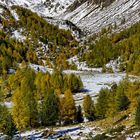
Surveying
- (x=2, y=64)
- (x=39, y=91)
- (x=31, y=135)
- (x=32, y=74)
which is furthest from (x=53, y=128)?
(x=2, y=64)

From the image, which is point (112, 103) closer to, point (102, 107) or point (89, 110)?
point (102, 107)

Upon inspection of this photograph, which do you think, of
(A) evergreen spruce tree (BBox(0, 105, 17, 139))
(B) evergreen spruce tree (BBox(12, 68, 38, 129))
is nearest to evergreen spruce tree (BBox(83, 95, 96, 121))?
(B) evergreen spruce tree (BBox(12, 68, 38, 129))

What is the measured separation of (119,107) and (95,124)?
889 cm

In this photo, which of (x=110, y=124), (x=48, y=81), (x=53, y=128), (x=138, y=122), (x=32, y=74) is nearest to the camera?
(x=138, y=122)

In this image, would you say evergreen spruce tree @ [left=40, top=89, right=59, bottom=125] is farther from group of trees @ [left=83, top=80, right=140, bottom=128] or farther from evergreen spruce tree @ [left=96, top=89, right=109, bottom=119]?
evergreen spruce tree @ [left=96, top=89, right=109, bottom=119]

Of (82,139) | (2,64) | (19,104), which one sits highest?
(2,64)

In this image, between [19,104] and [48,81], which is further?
[48,81]

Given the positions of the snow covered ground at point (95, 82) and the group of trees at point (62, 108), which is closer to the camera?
the group of trees at point (62, 108)

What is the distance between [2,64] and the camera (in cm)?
18825

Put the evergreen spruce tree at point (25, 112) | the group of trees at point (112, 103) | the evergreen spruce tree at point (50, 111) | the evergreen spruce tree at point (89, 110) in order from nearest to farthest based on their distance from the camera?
the group of trees at point (112, 103)
the evergreen spruce tree at point (50, 111)
the evergreen spruce tree at point (25, 112)
the evergreen spruce tree at point (89, 110)

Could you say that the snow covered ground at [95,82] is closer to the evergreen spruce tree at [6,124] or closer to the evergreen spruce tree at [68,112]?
the evergreen spruce tree at [68,112]

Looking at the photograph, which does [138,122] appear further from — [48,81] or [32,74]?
[32,74]

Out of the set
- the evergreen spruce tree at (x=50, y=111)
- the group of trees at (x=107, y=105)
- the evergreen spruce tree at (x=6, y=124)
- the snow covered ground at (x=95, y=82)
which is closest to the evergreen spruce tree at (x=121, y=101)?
the group of trees at (x=107, y=105)

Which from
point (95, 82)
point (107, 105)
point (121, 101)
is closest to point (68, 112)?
point (107, 105)
